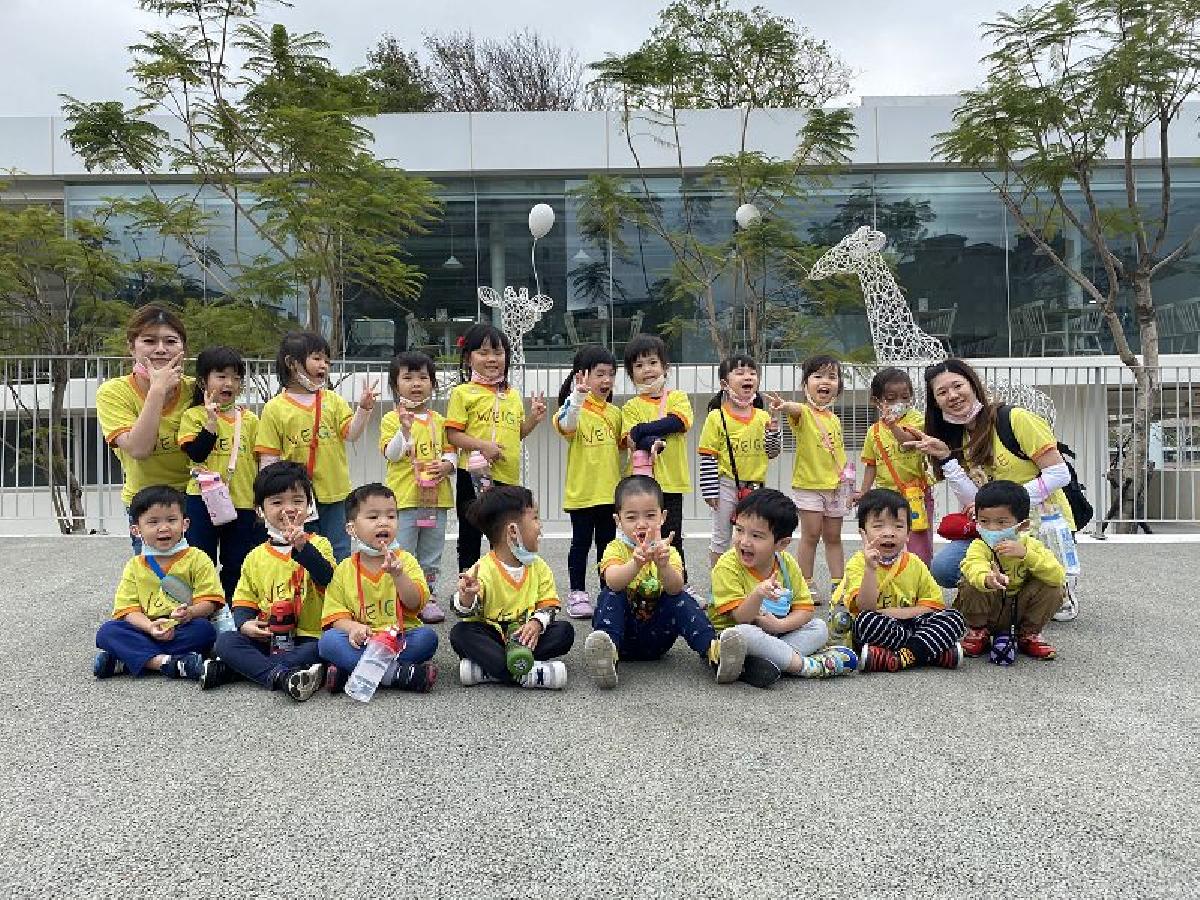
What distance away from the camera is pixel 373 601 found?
12.0 feet

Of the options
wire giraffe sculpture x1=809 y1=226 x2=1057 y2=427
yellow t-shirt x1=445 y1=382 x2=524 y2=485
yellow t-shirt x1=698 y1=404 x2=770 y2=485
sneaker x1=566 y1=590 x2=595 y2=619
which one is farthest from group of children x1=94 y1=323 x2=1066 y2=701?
wire giraffe sculpture x1=809 y1=226 x2=1057 y2=427

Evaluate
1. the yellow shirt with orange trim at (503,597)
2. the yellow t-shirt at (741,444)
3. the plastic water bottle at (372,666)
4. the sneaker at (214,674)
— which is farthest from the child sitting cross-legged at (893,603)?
the sneaker at (214,674)

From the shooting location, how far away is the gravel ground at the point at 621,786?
216 cm

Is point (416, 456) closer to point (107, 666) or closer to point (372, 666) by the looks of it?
point (372, 666)

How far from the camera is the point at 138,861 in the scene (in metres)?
2.24

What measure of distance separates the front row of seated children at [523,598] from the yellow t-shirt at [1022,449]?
1.60 ft

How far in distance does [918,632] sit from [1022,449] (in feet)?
3.78

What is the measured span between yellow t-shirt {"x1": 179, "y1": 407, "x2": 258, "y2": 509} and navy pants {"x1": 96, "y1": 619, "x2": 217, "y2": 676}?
2.22 ft

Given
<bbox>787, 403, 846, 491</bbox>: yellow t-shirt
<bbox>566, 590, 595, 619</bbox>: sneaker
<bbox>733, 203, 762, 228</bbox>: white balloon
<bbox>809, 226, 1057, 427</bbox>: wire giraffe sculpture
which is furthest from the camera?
<bbox>733, 203, 762, 228</bbox>: white balloon

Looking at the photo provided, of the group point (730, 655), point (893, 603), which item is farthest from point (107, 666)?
point (893, 603)

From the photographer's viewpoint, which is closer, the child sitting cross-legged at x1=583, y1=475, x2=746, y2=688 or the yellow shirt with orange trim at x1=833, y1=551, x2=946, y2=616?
the child sitting cross-legged at x1=583, y1=475, x2=746, y2=688

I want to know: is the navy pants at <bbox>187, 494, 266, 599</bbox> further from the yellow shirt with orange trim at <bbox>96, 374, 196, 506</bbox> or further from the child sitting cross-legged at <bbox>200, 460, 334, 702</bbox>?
the child sitting cross-legged at <bbox>200, 460, 334, 702</bbox>

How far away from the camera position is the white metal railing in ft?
31.3

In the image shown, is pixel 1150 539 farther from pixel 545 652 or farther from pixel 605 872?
pixel 605 872
